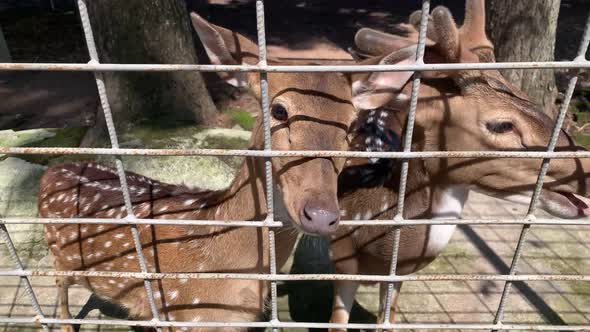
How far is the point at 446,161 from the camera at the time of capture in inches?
72.4

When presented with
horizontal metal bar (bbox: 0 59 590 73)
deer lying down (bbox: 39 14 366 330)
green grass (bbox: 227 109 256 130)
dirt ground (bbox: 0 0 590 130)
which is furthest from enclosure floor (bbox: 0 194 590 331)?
dirt ground (bbox: 0 0 590 130)

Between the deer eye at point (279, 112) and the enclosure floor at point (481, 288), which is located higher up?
the deer eye at point (279, 112)

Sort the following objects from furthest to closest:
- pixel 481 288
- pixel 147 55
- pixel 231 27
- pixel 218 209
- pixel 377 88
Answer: pixel 231 27 < pixel 147 55 < pixel 481 288 < pixel 218 209 < pixel 377 88

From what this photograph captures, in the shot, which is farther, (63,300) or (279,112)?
(63,300)

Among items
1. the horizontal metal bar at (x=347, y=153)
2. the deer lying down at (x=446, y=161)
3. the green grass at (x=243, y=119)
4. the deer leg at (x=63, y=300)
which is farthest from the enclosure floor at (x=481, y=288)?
the green grass at (x=243, y=119)

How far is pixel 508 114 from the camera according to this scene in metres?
1.70

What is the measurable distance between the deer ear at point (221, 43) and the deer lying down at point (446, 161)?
42 cm

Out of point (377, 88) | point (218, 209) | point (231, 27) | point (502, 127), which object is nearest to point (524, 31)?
point (502, 127)

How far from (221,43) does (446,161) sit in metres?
0.99

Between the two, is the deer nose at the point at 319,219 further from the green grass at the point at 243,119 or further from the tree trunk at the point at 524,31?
the green grass at the point at 243,119

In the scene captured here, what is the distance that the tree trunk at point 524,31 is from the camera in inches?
159

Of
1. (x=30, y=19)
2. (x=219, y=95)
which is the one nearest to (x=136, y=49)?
(x=219, y=95)

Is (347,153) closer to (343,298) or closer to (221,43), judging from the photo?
(221,43)

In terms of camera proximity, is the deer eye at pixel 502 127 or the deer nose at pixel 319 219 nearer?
the deer nose at pixel 319 219
